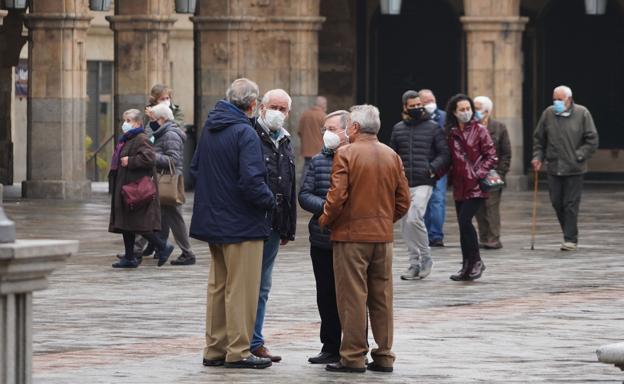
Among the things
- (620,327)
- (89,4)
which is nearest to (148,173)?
(620,327)

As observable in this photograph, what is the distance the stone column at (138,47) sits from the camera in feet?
106

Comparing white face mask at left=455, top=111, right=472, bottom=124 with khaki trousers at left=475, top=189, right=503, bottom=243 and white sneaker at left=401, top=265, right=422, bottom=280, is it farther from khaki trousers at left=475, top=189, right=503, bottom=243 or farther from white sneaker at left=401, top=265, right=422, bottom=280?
khaki trousers at left=475, top=189, right=503, bottom=243

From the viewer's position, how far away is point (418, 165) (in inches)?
698

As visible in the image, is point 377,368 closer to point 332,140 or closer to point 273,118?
point 332,140

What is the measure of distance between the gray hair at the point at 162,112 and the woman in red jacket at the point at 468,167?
2828mm

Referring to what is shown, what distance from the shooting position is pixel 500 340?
12906 mm

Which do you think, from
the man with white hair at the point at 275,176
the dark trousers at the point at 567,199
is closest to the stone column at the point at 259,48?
the dark trousers at the point at 567,199

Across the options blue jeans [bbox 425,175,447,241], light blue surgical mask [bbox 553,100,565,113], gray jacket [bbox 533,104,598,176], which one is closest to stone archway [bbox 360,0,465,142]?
blue jeans [bbox 425,175,447,241]

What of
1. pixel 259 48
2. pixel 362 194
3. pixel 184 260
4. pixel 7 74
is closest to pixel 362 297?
pixel 362 194

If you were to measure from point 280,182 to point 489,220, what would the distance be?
909 centimetres

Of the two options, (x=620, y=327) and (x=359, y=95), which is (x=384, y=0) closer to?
(x=359, y=95)

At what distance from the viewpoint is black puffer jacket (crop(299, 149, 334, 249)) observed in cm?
1198

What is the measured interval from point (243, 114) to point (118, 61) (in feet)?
68.7

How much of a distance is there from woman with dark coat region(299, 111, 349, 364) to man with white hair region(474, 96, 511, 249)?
341 inches
